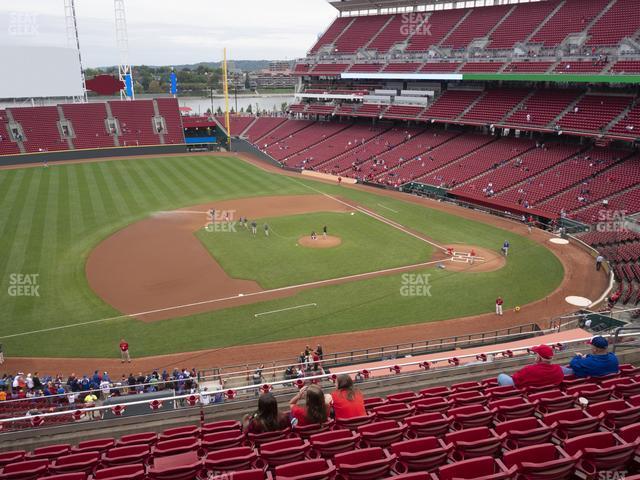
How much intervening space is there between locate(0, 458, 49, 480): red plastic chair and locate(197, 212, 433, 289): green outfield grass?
854 inches

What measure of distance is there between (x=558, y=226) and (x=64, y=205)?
147 feet

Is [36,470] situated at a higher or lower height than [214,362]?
higher

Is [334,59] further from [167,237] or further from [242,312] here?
[242,312]

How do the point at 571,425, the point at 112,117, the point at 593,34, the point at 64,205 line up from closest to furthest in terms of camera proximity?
the point at 571,425, the point at 64,205, the point at 593,34, the point at 112,117

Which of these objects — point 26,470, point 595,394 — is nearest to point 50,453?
point 26,470

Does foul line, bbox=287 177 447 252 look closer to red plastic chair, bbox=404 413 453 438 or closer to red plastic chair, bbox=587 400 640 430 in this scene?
red plastic chair, bbox=587 400 640 430

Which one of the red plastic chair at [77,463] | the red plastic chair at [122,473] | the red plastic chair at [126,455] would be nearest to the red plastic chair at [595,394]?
the red plastic chair at [122,473]

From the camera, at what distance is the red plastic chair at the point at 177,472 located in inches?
256

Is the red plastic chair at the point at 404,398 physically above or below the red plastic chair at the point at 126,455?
below

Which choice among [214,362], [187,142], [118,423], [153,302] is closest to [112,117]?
[187,142]

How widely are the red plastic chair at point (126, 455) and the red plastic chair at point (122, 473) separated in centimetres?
38

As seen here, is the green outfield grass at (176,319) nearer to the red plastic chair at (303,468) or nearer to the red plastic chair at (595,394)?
the red plastic chair at (595,394)

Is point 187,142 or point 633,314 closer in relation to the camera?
point 633,314

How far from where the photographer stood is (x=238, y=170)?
63.5 m
